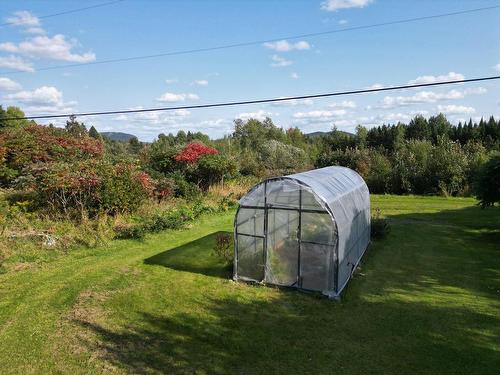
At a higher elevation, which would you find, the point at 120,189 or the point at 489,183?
the point at 489,183

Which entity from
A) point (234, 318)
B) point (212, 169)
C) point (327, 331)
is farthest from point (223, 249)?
point (212, 169)

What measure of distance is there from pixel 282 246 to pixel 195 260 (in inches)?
126

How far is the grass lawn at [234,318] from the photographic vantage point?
5.89 meters

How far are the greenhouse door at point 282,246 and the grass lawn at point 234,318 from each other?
13.4 inches

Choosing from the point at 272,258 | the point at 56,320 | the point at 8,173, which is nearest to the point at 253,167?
the point at 8,173

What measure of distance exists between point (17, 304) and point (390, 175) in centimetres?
2361

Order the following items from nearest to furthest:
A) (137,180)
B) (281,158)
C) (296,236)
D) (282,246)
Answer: (296,236) → (282,246) → (137,180) → (281,158)

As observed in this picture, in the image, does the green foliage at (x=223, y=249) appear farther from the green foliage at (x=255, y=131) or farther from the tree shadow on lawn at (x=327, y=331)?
the green foliage at (x=255, y=131)

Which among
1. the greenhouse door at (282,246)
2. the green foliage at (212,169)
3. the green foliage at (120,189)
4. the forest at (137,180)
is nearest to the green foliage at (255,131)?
the forest at (137,180)

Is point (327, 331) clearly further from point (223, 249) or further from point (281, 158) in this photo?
point (281, 158)

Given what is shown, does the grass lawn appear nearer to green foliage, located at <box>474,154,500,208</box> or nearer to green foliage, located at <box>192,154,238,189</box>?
green foliage, located at <box>474,154,500,208</box>

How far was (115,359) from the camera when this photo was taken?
19.5ft

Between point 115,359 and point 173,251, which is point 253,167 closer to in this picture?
point 173,251

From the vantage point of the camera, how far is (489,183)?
13.2 m
